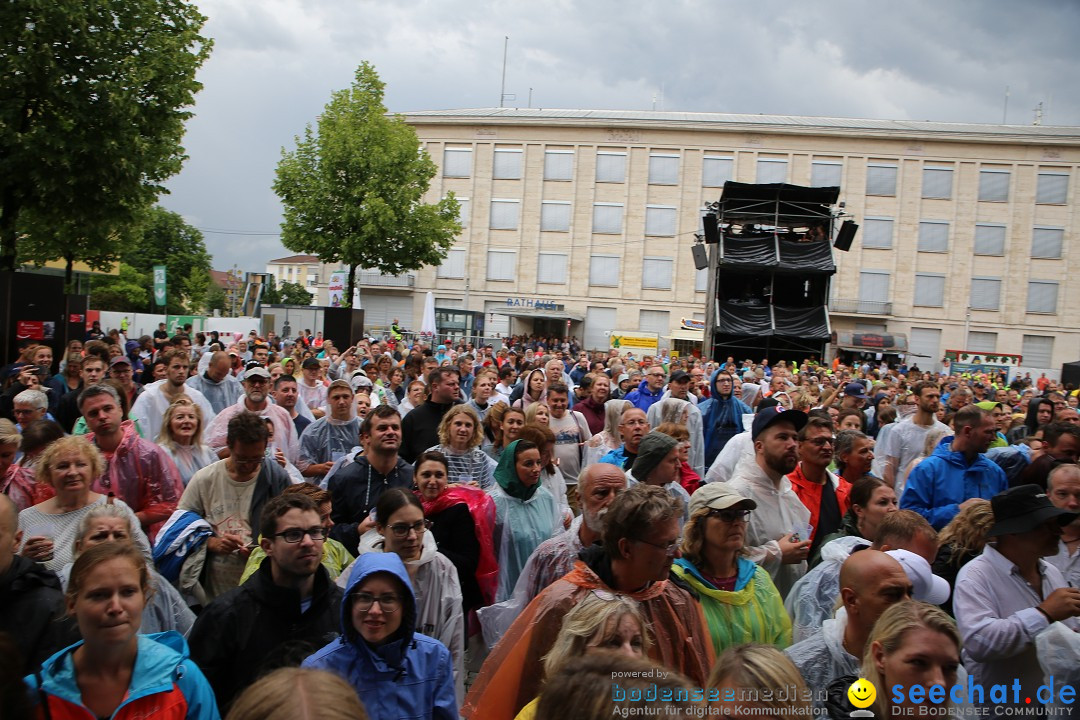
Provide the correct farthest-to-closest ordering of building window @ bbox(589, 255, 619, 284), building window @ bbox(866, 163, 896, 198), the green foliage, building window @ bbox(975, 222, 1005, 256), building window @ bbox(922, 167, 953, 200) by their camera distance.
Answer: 1. the green foliage
2. building window @ bbox(589, 255, 619, 284)
3. building window @ bbox(866, 163, 896, 198)
4. building window @ bbox(922, 167, 953, 200)
5. building window @ bbox(975, 222, 1005, 256)

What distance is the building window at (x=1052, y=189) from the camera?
4481 centimetres

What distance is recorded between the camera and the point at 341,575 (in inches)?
149

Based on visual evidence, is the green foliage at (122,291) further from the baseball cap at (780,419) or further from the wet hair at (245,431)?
the baseball cap at (780,419)

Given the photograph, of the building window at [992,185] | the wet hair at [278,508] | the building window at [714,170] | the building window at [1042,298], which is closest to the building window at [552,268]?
the building window at [714,170]

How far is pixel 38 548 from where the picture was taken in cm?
354

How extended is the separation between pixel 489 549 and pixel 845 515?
215cm

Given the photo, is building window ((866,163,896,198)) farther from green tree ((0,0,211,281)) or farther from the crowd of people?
A: the crowd of people

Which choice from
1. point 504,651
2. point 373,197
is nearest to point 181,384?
point 504,651

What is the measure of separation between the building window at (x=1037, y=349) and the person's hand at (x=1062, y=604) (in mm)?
49427

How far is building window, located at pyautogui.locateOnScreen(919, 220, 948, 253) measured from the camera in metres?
45.5

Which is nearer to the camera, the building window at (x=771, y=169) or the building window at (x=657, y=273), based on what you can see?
the building window at (x=771, y=169)

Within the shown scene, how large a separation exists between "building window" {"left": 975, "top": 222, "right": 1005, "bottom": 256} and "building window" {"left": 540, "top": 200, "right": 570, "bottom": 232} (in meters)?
25.0

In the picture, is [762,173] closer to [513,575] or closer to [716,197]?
[716,197]

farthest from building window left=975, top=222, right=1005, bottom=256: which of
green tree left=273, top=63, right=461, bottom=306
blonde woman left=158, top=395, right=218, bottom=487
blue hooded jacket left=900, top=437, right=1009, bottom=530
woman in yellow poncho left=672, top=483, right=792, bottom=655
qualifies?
blonde woman left=158, top=395, right=218, bottom=487
